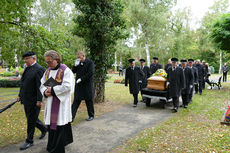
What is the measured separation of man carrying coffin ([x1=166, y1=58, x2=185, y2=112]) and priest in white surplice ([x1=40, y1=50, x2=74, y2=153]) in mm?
4912

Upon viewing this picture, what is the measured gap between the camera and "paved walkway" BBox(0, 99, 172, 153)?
4.18 m

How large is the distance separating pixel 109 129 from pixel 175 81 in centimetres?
356

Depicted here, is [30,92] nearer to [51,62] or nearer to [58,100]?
[58,100]

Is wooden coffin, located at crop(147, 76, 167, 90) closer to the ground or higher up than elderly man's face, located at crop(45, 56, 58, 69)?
closer to the ground

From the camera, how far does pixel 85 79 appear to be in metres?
5.87

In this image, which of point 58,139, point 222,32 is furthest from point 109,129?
point 222,32

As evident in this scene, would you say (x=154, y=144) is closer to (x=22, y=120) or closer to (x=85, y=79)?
(x=85, y=79)

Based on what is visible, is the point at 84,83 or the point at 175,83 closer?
the point at 84,83

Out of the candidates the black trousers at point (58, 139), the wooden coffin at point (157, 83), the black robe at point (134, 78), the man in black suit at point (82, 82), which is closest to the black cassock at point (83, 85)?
the man in black suit at point (82, 82)

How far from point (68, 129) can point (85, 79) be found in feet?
7.24

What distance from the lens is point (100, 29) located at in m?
7.84

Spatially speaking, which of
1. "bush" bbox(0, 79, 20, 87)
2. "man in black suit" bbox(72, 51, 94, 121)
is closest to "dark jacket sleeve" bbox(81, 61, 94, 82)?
"man in black suit" bbox(72, 51, 94, 121)

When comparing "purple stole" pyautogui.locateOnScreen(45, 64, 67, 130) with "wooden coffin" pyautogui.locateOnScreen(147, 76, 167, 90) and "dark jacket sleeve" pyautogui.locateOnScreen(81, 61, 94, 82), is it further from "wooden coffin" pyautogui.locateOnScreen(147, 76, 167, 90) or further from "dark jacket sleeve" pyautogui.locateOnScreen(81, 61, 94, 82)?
"wooden coffin" pyautogui.locateOnScreen(147, 76, 167, 90)

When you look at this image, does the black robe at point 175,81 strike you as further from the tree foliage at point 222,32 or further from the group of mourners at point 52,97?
the tree foliage at point 222,32
